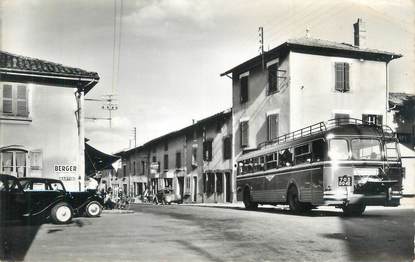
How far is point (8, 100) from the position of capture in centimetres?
1780

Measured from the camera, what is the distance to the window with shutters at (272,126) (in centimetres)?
2781

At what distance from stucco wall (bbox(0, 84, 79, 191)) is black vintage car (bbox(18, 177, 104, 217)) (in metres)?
2.43

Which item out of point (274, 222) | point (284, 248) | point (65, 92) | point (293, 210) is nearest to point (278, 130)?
point (293, 210)

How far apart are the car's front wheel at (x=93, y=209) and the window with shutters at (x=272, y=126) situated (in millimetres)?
13363

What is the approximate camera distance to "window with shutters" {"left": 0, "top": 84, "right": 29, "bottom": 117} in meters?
17.7

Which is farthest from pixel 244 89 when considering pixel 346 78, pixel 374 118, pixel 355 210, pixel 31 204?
pixel 31 204

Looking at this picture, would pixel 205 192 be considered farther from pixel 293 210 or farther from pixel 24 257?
pixel 24 257

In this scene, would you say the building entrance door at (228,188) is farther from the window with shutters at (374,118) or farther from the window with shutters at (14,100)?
the window with shutters at (14,100)

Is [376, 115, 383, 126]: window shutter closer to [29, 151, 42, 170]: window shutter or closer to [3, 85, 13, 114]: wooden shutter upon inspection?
[29, 151, 42, 170]: window shutter

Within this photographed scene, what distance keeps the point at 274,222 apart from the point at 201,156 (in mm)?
23952

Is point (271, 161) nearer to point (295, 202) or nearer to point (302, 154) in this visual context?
point (295, 202)

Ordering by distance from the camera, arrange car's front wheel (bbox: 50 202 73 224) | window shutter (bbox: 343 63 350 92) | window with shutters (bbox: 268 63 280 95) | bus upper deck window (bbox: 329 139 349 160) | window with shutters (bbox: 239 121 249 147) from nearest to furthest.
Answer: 1. car's front wheel (bbox: 50 202 73 224)
2. bus upper deck window (bbox: 329 139 349 160)
3. window shutter (bbox: 343 63 350 92)
4. window with shutters (bbox: 268 63 280 95)
5. window with shutters (bbox: 239 121 249 147)

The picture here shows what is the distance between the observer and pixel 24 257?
320 inches

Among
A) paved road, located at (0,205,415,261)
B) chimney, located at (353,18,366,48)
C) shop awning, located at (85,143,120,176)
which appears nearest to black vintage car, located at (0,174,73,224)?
paved road, located at (0,205,415,261)
